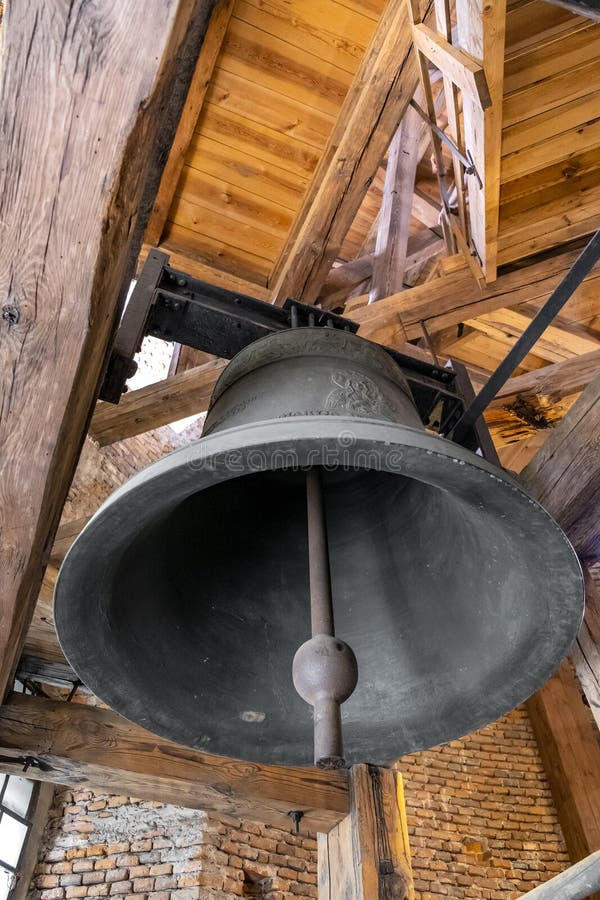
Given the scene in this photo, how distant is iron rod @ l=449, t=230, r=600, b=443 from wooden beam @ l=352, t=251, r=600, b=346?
3.78ft

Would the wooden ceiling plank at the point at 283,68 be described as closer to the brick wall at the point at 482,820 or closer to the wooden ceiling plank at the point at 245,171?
the wooden ceiling plank at the point at 245,171

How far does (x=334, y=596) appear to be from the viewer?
1782 millimetres

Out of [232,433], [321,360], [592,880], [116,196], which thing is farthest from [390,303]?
[592,880]

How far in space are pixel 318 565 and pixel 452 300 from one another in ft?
7.04

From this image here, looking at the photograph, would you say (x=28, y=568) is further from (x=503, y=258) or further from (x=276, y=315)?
(x=503, y=258)

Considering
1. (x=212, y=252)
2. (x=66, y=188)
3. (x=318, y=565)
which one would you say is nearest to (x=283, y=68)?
(x=212, y=252)

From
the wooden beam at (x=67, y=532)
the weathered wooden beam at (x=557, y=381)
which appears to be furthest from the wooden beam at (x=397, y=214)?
the wooden beam at (x=67, y=532)

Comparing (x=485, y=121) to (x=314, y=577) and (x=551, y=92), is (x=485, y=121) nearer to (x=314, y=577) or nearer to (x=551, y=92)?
(x=551, y=92)

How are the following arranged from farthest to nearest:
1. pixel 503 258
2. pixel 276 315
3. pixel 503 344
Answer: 1. pixel 503 344
2. pixel 503 258
3. pixel 276 315

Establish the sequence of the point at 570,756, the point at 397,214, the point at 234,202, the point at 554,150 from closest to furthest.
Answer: the point at 554,150 < the point at 234,202 < the point at 397,214 < the point at 570,756

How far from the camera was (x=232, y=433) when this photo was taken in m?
1.20

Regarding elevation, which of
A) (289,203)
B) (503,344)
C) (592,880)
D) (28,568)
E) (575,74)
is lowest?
(592,880)

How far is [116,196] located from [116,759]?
1.82 m

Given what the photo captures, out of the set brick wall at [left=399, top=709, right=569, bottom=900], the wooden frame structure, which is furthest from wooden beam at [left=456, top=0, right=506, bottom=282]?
brick wall at [left=399, top=709, right=569, bottom=900]
